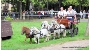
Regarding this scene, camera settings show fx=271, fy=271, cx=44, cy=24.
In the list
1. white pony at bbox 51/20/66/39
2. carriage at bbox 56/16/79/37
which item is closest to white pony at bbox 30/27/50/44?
white pony at bbox 51/20/66/39

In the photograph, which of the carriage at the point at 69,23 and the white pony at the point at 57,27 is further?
the carriage at the point at 69,23

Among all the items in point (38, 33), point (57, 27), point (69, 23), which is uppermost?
point (69, 23)

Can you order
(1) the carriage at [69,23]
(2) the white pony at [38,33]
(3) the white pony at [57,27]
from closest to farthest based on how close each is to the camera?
(2) the white pony at [38,33] → (3) the white pony at [57,27] → (1) the carriage at [69,23]

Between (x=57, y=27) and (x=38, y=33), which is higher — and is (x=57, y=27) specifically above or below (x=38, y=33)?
above

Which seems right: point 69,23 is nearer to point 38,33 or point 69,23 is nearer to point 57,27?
point 57,27

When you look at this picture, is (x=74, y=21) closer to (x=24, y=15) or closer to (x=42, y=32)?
(x=42, y=32)

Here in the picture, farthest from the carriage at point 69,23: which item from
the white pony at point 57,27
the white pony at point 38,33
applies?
the white pony at point 38,33

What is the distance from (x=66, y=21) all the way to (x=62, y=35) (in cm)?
90

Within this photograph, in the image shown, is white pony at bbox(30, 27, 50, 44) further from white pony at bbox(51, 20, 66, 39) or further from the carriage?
the carriage

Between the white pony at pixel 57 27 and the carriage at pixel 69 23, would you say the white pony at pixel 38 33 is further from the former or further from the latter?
the carriage at pixel 69 23

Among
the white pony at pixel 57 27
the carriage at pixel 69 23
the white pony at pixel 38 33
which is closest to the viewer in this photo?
the white pony at pixel 38 33

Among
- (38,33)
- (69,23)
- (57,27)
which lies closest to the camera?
(38,33)

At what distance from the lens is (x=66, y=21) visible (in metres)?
15.4

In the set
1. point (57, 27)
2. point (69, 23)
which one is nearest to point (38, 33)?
point (57, 27)
